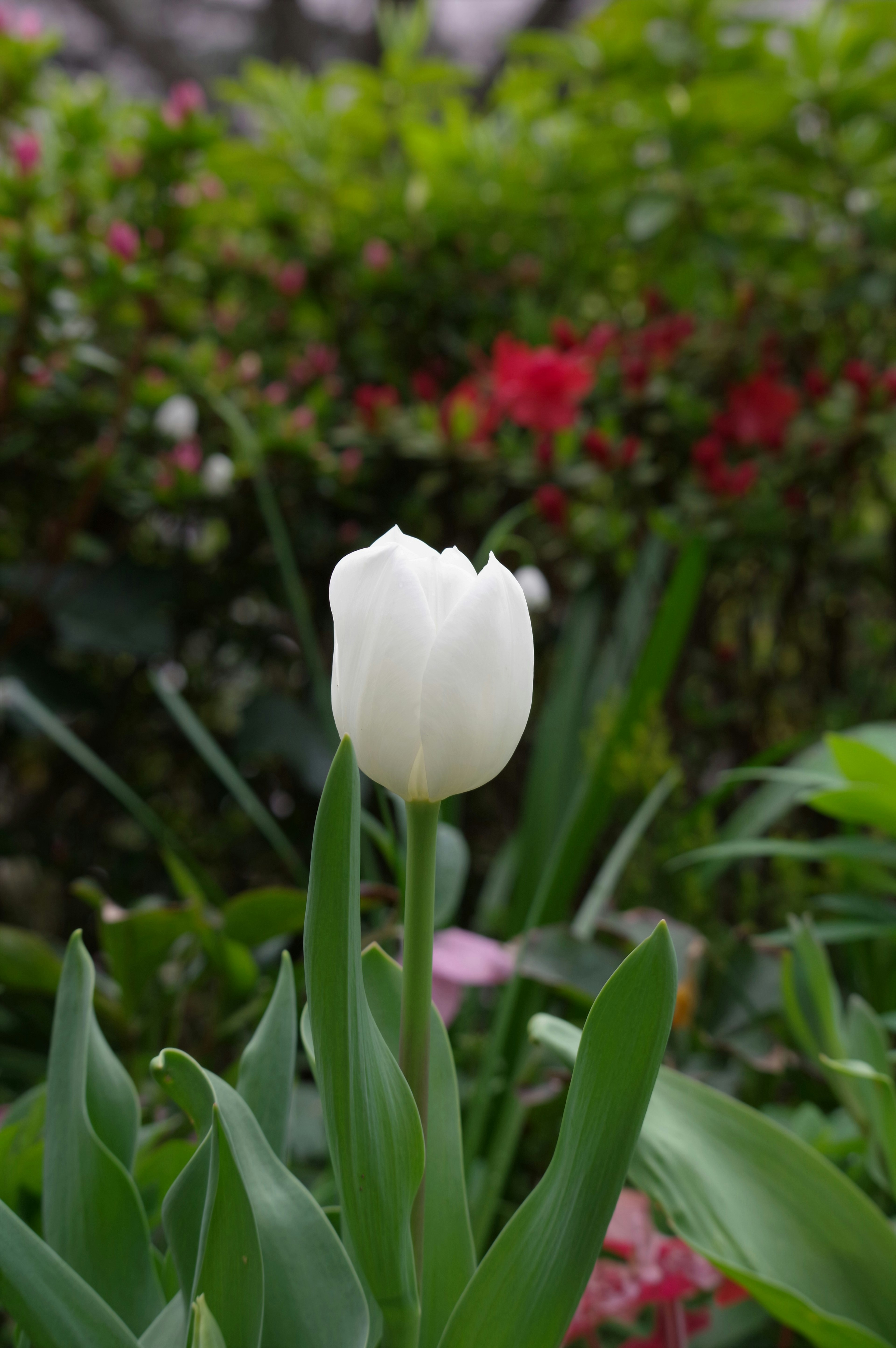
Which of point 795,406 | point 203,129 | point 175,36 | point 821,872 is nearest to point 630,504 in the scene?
point 795,406

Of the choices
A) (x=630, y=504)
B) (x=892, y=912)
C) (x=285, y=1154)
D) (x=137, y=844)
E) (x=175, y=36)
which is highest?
(x=175, y=36)

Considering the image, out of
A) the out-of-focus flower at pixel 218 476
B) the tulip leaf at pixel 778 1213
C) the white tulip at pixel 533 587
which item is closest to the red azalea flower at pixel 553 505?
the white tulip at pixel 533 587

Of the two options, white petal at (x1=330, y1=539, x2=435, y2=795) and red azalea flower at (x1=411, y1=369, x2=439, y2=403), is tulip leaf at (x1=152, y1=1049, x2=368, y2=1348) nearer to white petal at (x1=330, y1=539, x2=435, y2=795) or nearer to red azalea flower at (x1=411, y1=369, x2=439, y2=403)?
white petal at (x1=330, y1=539, x2=435, y2=795)

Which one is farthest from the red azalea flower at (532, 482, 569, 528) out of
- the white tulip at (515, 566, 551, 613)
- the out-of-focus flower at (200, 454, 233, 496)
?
the out-of-focus flower at (200, 454, 233, 496)

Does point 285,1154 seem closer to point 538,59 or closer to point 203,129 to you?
point 203,129

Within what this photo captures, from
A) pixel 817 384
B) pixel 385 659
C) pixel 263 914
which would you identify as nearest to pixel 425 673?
pixel 385 659

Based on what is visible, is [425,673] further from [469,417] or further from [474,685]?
[469,417]

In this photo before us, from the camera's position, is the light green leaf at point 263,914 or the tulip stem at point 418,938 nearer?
the tulip stem at point 418,938

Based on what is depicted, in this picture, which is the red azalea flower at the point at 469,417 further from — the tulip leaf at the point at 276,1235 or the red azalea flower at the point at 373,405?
the tulip leaf at the point at 276,1235
